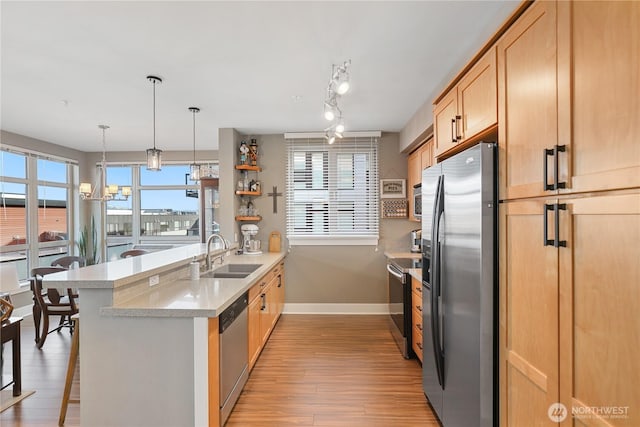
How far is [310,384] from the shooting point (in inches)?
105

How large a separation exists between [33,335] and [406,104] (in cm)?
530

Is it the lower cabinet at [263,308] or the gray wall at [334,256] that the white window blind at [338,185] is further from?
the lower cabinet at [263,308]

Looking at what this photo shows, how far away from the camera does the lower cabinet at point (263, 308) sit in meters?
2.79

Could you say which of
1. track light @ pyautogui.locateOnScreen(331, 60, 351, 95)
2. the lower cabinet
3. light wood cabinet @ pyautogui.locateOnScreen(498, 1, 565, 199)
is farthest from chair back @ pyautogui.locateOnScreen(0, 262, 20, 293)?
light wood cabinet @ pyautogui.locateOnScreen(498, 1, 565, 199)

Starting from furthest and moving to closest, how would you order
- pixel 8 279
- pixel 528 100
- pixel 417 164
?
pixel 417 164, pixel 8 279, pixel 528 100

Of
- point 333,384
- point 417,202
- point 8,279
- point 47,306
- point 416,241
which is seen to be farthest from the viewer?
point 416,241

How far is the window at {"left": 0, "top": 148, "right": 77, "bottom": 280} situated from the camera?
458 centimetres

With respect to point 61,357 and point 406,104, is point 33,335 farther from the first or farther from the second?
point 406,104

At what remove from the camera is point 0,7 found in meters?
1.83

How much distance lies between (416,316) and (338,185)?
2.29m

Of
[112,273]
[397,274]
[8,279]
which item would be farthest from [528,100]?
[8,279]

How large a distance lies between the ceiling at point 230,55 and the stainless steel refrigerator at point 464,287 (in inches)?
38.7

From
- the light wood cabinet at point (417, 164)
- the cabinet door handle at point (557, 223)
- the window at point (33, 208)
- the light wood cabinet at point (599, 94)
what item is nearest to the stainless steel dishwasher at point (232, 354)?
the cabinet door handle at point (557, 223)

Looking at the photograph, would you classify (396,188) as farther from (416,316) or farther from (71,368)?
(71,368)
